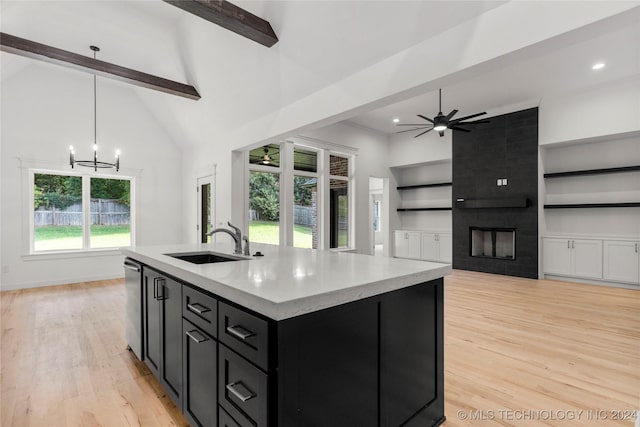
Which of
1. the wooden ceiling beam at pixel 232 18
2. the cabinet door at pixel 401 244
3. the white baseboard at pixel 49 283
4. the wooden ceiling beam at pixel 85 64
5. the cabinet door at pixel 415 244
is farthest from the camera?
the cabinet door at pixel 401 244

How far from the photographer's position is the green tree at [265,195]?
6.02 meters

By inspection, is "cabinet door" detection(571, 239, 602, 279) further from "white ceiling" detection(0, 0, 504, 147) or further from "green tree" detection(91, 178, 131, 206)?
"green tree" detection(91, 178, 131, 206)

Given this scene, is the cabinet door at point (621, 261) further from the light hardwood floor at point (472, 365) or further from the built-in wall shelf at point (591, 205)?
the light hardwood floor at point (472, 365)

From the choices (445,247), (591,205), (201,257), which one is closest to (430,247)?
(445,247)

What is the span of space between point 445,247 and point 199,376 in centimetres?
698

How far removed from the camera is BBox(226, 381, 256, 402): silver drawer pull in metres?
1.16

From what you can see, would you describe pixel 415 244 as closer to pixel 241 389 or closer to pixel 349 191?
pixel 349 191

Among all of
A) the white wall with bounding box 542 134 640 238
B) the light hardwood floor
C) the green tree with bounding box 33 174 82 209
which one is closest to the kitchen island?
the light hardwood floor

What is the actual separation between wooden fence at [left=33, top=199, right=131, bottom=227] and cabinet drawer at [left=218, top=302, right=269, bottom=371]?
6260 millimetres

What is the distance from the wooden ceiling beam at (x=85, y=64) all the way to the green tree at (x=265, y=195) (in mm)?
1796

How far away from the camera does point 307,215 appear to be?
6996 mm

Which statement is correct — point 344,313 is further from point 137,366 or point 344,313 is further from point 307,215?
point 307,215

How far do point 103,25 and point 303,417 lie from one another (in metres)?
5.46

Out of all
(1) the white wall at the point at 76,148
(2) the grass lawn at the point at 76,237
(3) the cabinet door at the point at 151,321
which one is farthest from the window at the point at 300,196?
(3) the cabinet door at the point at 151,321
